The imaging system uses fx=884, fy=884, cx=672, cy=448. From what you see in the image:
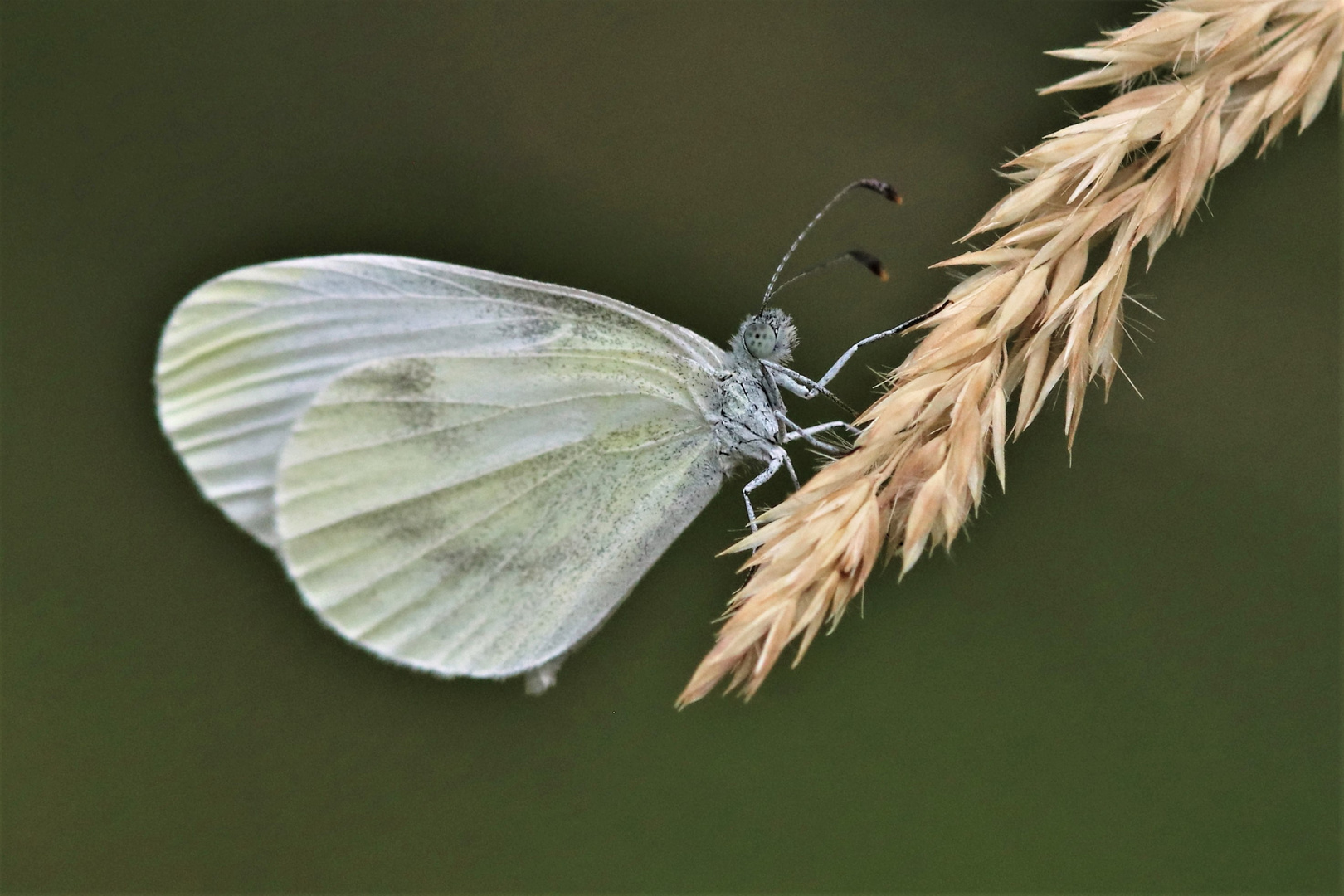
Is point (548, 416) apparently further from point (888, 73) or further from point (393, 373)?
point (888, 73)

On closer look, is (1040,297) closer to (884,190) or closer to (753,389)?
(884,190)

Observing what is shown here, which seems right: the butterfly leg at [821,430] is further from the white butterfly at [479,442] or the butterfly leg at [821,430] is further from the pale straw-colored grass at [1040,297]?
the pale straw-colored grass at [1040,297]

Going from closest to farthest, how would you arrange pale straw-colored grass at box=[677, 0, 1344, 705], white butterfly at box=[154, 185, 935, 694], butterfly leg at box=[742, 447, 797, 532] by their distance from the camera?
pale straw-colored grass at box=[677, 0, 1344, 705] < butterfly leg at box=[742, 447, 797, 532] < white butterfly at box=[154, 185, 935, 694]

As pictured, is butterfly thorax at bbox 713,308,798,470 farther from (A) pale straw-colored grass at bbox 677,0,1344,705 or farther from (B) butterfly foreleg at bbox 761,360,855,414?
(A) pale straw-colored grass at bbox 677,0,1344,705

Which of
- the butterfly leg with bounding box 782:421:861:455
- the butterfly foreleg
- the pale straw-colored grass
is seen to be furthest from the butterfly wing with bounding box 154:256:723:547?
the pale straw-colored grass

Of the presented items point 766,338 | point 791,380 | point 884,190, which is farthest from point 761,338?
point 884,190

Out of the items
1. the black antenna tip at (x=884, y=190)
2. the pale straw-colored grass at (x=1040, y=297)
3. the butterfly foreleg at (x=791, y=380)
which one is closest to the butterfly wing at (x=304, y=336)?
the butterfly foreleg at (x=791, y=380)

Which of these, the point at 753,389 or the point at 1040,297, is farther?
the point at 753,389
